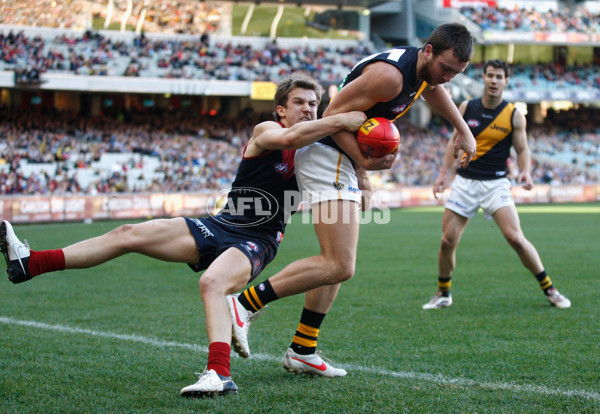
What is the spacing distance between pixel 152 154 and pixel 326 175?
27.9 metres

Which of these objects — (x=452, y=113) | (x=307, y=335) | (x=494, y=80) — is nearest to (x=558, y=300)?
(x=494, y=80)

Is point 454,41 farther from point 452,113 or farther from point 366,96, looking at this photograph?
point 452,113

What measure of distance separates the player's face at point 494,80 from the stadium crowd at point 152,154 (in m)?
20.5

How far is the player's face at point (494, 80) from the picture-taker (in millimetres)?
7652

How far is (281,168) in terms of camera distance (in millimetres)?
4758

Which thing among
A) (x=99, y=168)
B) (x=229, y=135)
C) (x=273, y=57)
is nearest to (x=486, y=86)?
(x=99, y=168)

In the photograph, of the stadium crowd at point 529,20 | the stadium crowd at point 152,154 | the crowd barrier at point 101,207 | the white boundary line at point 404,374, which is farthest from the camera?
the stadium crowd at point 529,20

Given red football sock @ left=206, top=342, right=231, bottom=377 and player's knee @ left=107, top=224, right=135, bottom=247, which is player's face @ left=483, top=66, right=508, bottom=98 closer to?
player's knee @ left=107, top=224, right=135, bottom=247

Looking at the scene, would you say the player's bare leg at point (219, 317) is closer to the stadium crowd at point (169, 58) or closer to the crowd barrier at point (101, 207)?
the crowd barrier at point (101, 207)

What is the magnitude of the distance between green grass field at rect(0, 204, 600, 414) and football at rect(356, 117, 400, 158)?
147cm

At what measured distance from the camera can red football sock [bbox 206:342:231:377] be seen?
4.14 meters

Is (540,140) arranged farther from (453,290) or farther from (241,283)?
(241,283)

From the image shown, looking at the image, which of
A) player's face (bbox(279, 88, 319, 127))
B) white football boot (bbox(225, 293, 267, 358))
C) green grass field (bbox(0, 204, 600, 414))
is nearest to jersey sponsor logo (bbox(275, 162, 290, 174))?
player's face (bbox(279, 88, 319, 127))

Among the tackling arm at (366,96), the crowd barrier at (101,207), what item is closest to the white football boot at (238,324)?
the tackling arm at (366,96)
